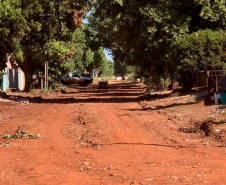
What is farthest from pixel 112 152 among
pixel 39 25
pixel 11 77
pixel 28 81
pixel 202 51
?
pixel 11 77

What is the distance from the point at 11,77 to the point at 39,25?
13529mm

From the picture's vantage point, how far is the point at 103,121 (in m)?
14.8

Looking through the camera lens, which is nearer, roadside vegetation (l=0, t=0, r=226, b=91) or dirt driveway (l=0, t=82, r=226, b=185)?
dirt driveway (l=0, t=82, r=226, b=185)

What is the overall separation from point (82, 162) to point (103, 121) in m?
6.59

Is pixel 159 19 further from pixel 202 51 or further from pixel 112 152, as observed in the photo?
pixel 112 152

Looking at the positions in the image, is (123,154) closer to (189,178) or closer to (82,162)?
(82,162)

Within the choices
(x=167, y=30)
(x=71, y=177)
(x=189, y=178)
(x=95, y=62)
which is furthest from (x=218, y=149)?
(x=95, y=62)

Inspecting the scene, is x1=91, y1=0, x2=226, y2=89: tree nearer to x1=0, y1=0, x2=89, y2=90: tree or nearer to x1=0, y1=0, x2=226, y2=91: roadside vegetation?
x1=0, y1=0, x2=226, y2=91: roadside vegetation

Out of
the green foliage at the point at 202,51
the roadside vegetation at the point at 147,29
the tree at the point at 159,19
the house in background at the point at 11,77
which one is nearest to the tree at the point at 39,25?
the roadside vegetation at the point at 147,29

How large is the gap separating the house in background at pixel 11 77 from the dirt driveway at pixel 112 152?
16976 millimetres

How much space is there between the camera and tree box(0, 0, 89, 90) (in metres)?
20.1

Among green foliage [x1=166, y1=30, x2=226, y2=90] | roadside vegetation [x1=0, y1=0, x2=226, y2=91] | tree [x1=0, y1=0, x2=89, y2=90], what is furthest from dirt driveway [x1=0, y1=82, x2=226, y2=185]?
tree [x1=0, y1=0, x2=89, y2=90]

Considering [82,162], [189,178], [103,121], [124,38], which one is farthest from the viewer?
[124,38]

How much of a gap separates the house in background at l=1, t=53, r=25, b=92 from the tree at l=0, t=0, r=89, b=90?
3.67 metres
